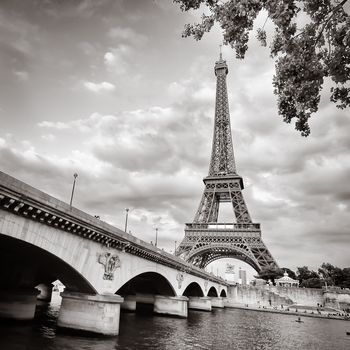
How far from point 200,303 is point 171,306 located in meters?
17.8

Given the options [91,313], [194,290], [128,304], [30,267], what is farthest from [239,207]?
[91,313]

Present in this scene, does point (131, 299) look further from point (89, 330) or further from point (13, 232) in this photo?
point (13, 232)

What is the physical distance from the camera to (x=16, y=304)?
70.3ft

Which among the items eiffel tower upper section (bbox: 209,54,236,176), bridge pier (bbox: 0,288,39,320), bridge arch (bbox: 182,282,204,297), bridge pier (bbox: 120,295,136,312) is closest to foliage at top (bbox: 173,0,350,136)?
bridge pier (bbox: 0,288,39,320)

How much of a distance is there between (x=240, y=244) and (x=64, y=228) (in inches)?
2260

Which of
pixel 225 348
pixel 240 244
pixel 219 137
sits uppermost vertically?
pixel 219 137

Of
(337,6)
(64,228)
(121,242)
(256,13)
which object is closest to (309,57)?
(337,6)

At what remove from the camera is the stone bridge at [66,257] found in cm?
1231

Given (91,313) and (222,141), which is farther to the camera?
(222,141)

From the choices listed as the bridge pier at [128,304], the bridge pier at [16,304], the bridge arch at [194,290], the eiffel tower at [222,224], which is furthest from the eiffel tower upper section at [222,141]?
the bridge pier at [16,304]

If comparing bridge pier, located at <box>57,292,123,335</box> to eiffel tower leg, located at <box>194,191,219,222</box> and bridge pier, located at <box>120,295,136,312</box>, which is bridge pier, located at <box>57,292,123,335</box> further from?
eiffel tower leg, located at <box>194,191,219,222</box>

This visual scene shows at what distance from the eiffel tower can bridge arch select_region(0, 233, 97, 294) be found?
4739 cm

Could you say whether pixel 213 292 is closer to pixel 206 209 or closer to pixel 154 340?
pixel 206 209

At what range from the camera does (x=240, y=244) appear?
67188 mm
